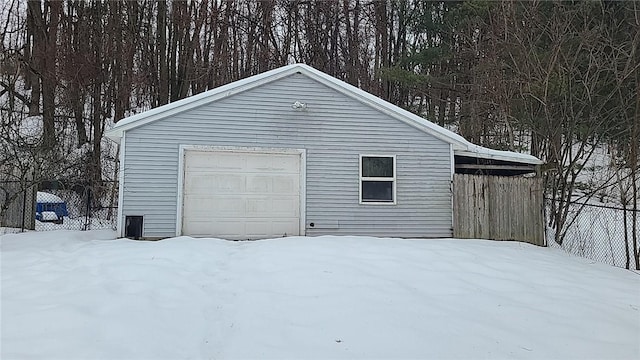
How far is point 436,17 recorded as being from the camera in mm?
20688

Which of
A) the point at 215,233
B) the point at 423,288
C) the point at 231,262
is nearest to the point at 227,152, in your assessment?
the point at 215,233

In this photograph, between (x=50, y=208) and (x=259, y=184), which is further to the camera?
(x=50, y=208)

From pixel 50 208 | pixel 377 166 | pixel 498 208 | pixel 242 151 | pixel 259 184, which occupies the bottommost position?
pixel 50 208

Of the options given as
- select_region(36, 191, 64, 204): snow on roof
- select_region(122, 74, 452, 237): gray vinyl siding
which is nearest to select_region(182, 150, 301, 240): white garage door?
select_region(122, 74, 452, 237): gray vinyl siding

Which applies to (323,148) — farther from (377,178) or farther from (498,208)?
(498,208)

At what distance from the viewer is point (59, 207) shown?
13.3 metres

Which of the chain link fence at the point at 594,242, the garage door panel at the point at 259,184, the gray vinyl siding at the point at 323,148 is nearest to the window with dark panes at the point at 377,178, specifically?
the gray vinyl siding at the point at 323,148

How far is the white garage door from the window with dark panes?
4.85 feet

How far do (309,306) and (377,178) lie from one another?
239 inches

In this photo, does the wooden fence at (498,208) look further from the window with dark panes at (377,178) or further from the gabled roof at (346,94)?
the window with dark panes at (377,178)

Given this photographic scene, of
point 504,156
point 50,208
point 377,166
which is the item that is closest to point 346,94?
point 377,166

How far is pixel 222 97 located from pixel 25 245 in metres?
4.54

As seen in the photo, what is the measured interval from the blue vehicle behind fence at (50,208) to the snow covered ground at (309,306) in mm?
6232

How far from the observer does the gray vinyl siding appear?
9359 mm
